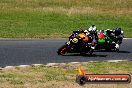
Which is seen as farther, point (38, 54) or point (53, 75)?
point (38, 54)

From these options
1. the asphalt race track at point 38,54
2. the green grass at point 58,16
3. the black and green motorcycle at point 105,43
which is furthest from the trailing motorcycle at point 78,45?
the green grass at point 58,16

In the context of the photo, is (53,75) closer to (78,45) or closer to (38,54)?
(38,54)

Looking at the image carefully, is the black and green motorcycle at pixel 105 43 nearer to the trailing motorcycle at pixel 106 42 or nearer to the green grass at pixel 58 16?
the trailing motorcycle at pixel 106 42

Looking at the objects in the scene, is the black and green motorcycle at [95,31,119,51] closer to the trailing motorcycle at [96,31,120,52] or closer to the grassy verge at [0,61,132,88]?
the trailing motorcycle at [96,31,120,52]

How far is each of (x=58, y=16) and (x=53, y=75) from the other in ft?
79.4

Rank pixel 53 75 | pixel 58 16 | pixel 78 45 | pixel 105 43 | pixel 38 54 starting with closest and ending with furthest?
pixel 53 75
pixel 38 54
pixel 78 45
pixel 105 43
pixel 58 16

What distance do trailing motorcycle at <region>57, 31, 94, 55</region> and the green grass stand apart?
7.02 meters

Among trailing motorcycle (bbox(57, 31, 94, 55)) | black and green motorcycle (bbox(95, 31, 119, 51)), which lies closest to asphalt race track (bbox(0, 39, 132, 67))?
trailing motorcycle (bbox(57, 31, 94, 55))

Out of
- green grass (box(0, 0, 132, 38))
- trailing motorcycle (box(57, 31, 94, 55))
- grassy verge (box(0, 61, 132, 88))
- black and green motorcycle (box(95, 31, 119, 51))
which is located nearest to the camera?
grassy verge (box(0, 61, 132, 88))

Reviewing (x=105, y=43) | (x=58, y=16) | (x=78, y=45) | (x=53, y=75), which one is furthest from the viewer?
(x=58, y=16)

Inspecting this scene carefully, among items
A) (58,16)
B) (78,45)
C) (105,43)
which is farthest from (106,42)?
(58,16)

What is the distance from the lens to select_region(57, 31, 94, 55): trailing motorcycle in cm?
2006

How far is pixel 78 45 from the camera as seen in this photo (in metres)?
20.2

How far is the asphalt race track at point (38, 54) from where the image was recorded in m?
18.4
